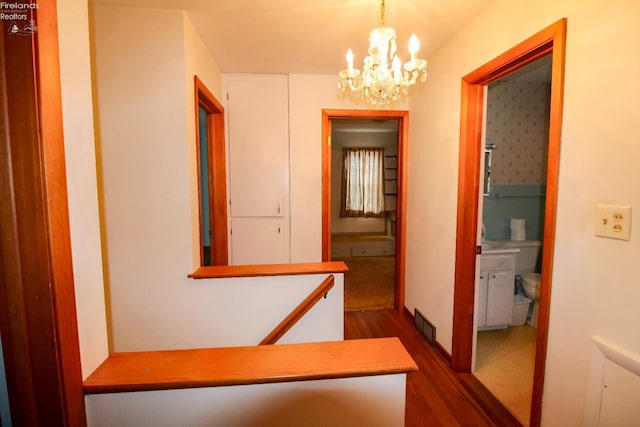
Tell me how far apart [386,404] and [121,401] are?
756 mm

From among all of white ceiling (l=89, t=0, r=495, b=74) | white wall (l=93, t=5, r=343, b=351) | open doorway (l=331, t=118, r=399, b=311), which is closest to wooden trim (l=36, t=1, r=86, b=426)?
white wall (l=93, t=5, r=343, b=351)

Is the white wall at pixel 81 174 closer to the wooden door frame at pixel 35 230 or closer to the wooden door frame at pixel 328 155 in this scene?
the wooden door frame at pixel 35 230

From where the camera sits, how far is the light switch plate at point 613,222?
106 centimetres

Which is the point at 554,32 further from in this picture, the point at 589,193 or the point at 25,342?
the point at 25,342

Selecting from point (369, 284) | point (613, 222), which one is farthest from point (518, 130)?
point (369, 284)

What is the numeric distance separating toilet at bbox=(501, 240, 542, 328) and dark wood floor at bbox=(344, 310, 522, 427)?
1.17 meters

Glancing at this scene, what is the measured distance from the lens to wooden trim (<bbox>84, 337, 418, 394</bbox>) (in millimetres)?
795

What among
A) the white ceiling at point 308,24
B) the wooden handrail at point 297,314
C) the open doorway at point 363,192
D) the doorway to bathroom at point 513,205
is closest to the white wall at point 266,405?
the wooden handrail at point 297,314

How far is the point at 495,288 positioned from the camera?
2.63 m

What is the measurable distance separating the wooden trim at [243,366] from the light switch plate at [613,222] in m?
0.94

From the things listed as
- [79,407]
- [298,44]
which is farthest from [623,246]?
[298,44]

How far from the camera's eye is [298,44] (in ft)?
7.46

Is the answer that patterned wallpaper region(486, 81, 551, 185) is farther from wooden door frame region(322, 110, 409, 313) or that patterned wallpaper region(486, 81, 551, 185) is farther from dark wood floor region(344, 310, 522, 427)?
dark wood floor region(344, 310, 522, 427)

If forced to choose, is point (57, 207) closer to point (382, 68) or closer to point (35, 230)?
point (35, 230)
